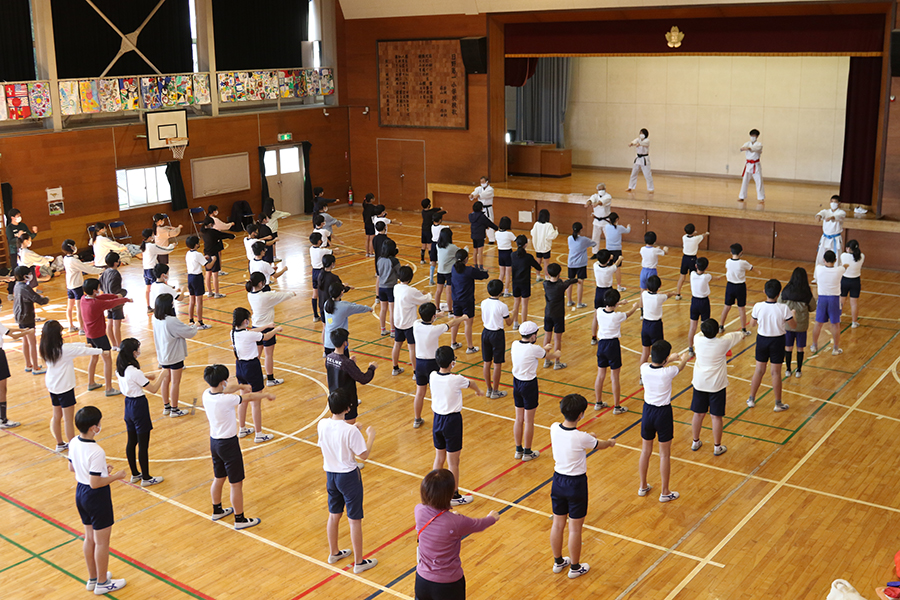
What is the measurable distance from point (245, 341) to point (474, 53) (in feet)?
50.5

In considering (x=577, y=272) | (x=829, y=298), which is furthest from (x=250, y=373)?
(x=829, y=298)

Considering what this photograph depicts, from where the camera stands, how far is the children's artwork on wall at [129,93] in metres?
21.0

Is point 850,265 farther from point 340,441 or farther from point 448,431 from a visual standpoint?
point 340,441

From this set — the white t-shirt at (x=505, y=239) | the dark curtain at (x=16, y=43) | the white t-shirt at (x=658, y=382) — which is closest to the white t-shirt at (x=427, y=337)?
the white t-shirt at (x=658, y=382)

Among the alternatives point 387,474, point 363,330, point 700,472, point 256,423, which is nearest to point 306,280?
point 363,330

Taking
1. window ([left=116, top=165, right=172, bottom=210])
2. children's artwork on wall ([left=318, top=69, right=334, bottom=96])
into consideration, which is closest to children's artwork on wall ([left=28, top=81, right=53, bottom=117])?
window ([left=116, top=165, right=172, bottom=210])

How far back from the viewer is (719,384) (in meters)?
9.30

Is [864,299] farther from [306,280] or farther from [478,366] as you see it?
[306,280]

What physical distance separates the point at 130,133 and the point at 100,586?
15912 mm

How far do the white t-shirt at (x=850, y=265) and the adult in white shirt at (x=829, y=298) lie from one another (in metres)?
0.12

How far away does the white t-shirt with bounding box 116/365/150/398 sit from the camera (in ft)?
28.0

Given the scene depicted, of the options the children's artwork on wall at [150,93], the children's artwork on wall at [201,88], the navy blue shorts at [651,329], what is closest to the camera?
the navy blue shorts at [651,329]

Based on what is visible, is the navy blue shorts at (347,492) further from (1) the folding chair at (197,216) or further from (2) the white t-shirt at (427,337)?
(1) the folding chair at (197,216)

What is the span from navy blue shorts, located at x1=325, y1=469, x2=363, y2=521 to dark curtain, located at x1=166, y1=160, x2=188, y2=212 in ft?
53.8
